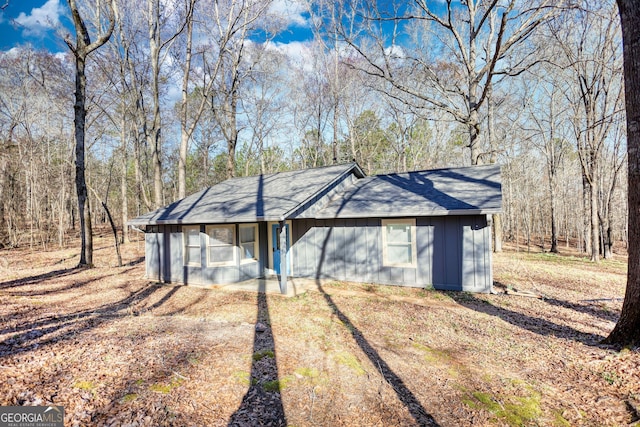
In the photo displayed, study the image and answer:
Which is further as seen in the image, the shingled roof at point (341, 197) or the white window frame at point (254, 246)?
the white window frame at point (254, 246)

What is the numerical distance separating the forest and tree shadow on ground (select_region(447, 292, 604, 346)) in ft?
22.7

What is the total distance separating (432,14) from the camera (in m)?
11.9

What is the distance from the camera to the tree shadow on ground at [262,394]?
310 centimetres

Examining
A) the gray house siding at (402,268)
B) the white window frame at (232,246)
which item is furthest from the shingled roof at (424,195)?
the white window frame at (232,246)

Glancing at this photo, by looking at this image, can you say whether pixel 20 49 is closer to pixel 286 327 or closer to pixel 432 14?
pixel 432 14

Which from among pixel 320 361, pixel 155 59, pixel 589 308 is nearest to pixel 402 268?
pixel 589 308

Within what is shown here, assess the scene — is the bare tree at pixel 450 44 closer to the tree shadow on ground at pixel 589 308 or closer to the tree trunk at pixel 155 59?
the tree shadow on ground at pixel 589 308

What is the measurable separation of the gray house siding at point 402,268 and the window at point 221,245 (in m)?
2.11

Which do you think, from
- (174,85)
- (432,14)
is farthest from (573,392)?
(174,85)

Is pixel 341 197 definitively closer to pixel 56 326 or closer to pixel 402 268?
pixel 402 268

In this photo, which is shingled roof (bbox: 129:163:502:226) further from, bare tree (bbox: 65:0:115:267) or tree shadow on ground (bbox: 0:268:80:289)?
tree shadow on ground (bbox: 0:268:80:289)

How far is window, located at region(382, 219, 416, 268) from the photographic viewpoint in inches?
362

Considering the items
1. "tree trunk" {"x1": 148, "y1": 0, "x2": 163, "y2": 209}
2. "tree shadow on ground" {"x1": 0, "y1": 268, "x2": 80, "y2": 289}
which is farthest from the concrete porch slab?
"tree trunk" {"x1": 148, "y1": 0, "x2": 163, "y2": 209}

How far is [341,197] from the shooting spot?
1113cm
